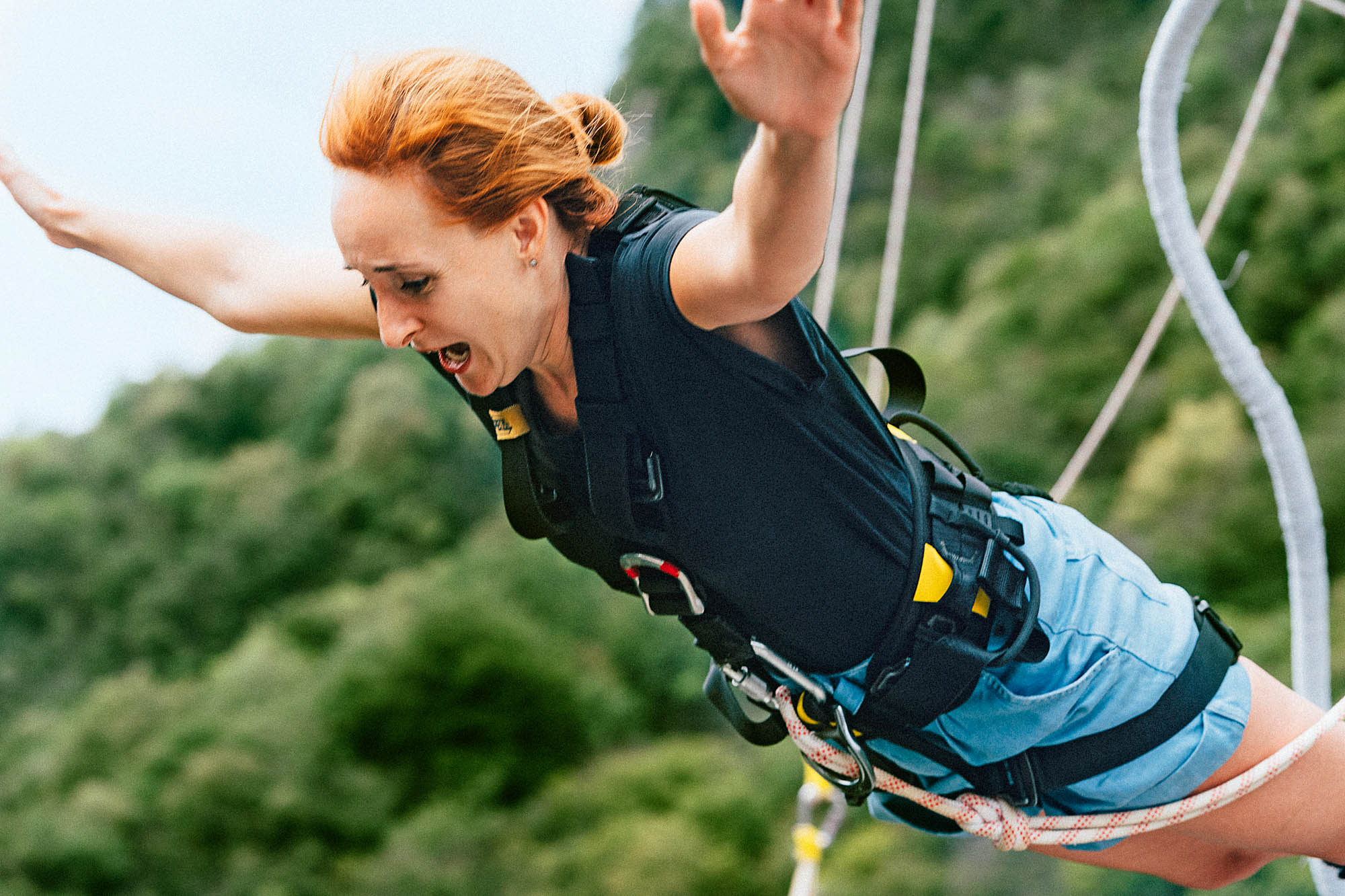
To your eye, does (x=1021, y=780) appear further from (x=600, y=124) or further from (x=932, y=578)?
(x=600, y=124)

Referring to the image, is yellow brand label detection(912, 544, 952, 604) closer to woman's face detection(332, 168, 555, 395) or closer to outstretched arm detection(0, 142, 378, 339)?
woman's face detection(332, 168, 555, 395)

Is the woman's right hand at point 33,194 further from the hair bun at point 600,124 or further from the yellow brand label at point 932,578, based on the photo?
the yellow brand label at point 932,578

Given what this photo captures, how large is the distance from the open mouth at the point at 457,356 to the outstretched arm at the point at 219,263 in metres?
0.27

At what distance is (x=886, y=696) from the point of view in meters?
1.40

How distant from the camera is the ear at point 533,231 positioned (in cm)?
125

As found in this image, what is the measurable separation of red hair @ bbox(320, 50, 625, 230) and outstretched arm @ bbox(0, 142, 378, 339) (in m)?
0.37

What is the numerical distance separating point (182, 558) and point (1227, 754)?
1238 inches

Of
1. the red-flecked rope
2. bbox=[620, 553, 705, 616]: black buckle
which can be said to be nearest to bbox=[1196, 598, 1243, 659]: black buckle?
the red-flecked rope

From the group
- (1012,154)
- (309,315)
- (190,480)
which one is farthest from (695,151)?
(309,315)

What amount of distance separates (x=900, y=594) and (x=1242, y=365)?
2.63 ft

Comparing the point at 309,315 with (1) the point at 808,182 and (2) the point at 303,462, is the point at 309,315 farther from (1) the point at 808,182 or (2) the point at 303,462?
(2) the point at 303,462

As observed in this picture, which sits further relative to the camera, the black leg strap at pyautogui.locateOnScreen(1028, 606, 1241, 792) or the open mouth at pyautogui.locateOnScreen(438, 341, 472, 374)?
the black leg strap at pyautogui.locateOnScreen(1028, 606, 1241, 792)

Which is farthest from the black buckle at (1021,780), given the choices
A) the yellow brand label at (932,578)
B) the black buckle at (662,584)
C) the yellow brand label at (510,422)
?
the yellow brand label at (510,422)

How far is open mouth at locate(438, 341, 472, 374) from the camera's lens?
1325 mm
